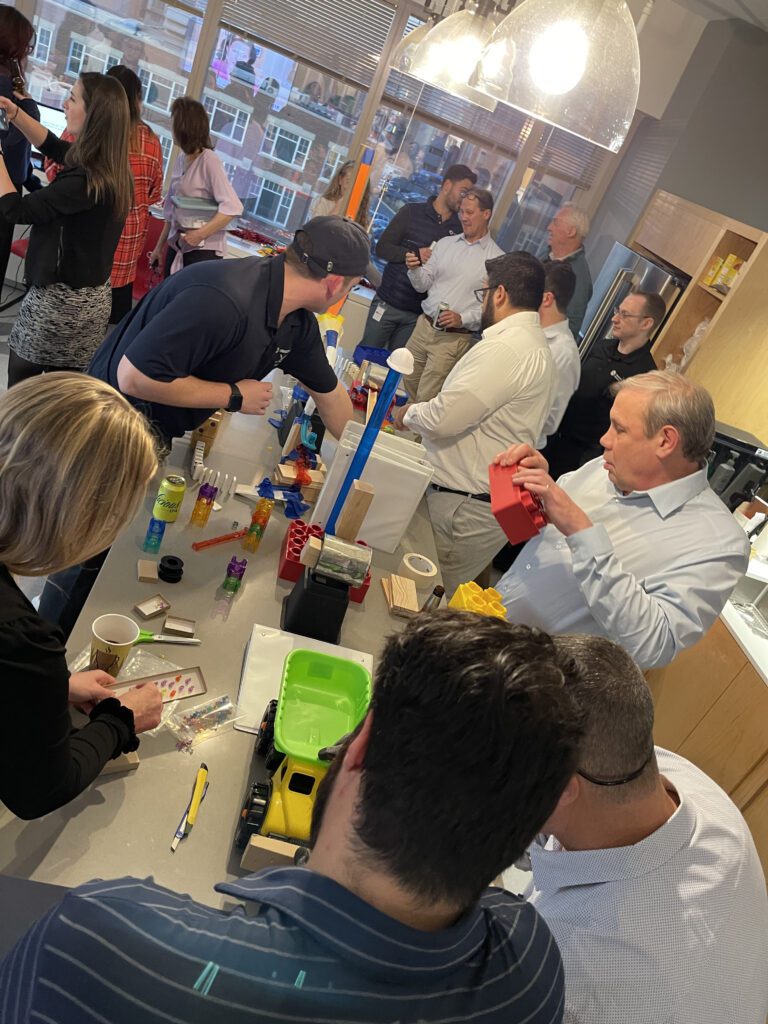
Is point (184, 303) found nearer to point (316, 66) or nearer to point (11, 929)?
point (11, 929)

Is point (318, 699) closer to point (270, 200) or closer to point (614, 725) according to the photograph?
point (614, 725)

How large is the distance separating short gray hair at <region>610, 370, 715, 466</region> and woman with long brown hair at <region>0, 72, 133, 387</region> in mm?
2135

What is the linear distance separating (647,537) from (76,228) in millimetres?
2354

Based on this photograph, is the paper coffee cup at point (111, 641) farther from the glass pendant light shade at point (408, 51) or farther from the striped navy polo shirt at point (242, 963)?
the glass pendant light shade at point (408, 51)

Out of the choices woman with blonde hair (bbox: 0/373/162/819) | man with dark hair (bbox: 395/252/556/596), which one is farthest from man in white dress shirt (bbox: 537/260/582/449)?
woman with blonde hair (bbox: 0/373/162/819)

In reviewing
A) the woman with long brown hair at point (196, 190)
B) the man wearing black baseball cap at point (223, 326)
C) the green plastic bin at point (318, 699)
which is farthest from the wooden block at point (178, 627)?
the woman with long brown hair at point (196, 190)

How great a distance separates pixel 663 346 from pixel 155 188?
10.5 ft

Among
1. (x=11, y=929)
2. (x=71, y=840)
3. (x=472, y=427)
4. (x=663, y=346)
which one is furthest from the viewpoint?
(x=663, y=346)

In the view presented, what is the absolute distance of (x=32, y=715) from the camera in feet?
3.61

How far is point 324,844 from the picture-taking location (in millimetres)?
768

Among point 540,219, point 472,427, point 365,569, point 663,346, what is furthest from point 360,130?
point 365,569

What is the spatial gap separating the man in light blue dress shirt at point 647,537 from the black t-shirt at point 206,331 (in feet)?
2.51

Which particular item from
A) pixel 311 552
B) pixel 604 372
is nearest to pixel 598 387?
pixel 604 372

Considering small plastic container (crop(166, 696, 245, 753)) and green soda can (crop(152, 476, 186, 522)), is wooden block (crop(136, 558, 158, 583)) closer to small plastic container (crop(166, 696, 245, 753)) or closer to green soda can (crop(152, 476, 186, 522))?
green soda can (crop(152, 476, 186, 522))
